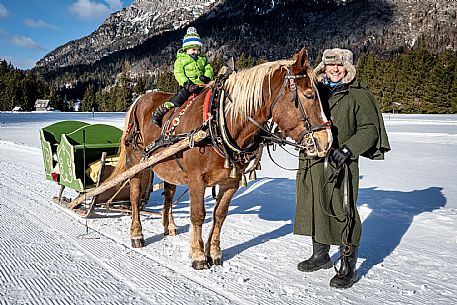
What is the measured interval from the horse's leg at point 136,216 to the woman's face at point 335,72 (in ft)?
9.55

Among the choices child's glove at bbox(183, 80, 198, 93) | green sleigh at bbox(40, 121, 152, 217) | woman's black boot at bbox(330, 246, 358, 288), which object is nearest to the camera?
woman's black boot at bbox(330, 246, 358, 288)

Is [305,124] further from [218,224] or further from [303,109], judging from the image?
[218,224]

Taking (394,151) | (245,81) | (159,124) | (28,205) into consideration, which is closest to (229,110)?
(245,81)

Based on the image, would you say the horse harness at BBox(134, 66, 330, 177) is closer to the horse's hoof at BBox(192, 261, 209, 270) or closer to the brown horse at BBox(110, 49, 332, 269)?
the brown horse at BBox(110, 49, 332, 269)

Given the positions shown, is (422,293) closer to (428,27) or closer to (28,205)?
(28,205)

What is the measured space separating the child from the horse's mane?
0.90 m

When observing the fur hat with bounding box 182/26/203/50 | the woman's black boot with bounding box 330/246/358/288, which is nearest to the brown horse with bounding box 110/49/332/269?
the fur hat with bounding box 182/26/203/50

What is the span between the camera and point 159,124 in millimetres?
4840

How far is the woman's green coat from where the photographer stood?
3.66 m

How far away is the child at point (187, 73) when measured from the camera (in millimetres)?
4660

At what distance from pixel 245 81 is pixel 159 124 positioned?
1.54 meters

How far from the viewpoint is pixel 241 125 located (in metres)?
3.80

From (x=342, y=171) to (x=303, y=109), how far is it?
2.81 ft

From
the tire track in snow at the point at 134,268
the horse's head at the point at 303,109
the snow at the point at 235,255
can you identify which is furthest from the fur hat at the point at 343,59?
the tire track in snow at the point at 134,268
